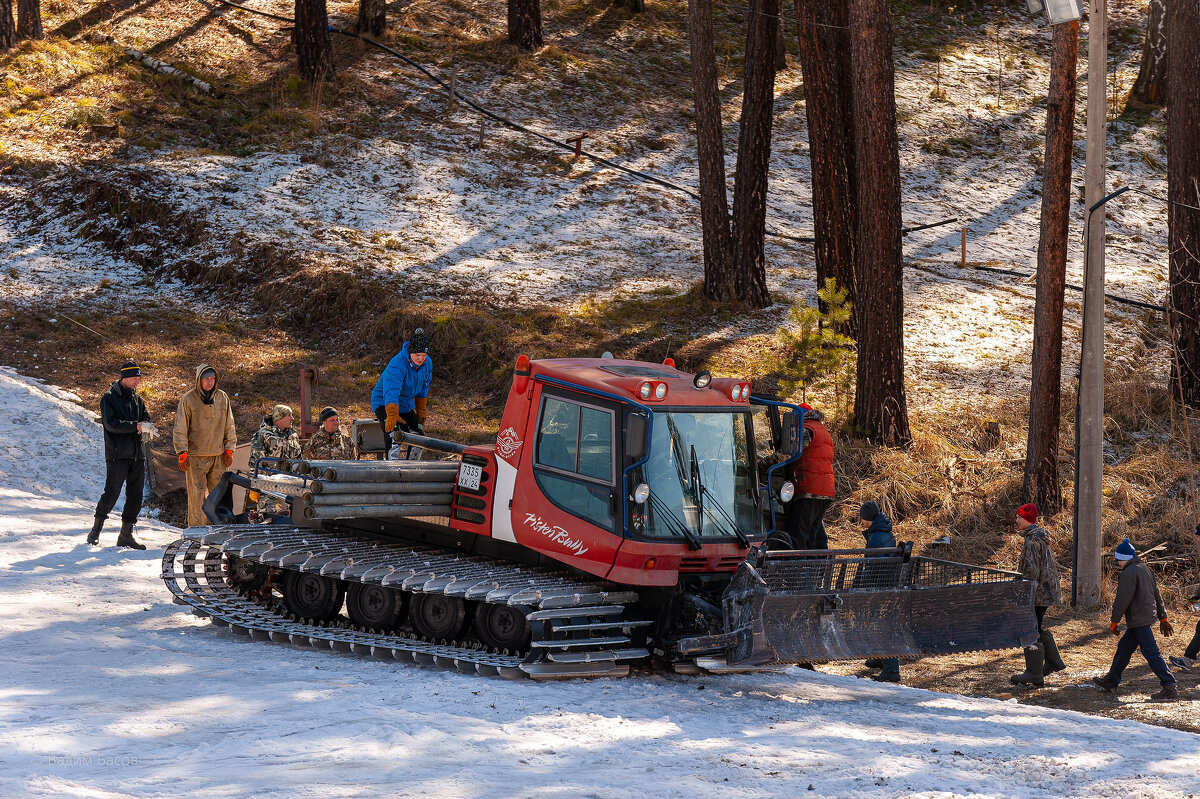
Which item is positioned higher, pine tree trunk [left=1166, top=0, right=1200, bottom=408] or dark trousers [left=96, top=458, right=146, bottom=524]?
pine tree trunk [left=1166, top=0, right=1200, bottom=408]

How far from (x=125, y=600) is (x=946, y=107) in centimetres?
2577

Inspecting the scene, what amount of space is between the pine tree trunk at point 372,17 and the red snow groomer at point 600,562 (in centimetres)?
2052

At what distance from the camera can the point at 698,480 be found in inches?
341

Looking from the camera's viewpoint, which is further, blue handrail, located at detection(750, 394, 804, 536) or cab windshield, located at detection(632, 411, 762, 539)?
blue handrail, located at detection(750, 394, 804, 536)

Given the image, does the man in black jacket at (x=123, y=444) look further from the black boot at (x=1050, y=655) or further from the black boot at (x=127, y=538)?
the black boot at (x=1050, y=655)

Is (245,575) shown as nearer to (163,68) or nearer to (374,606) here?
(374,606)

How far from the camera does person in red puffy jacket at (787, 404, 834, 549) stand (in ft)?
35.1

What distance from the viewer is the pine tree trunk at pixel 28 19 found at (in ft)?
77.0

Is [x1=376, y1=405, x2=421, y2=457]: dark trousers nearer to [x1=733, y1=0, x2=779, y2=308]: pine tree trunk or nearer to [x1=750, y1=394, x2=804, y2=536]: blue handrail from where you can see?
[x1=750, y1=394, x2=804, y2=536]: blue handrail

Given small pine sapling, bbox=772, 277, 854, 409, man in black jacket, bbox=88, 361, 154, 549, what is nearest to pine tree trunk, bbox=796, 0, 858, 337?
small pine sapling, bbox=772, 277, 854, 409

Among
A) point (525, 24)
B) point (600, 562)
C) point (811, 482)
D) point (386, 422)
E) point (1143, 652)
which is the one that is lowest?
point (1143, 652)

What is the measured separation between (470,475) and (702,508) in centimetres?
203

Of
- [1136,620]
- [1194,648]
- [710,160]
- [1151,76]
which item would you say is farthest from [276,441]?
[1151,76]

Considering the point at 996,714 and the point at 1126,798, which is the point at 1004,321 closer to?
the point at 996,714
